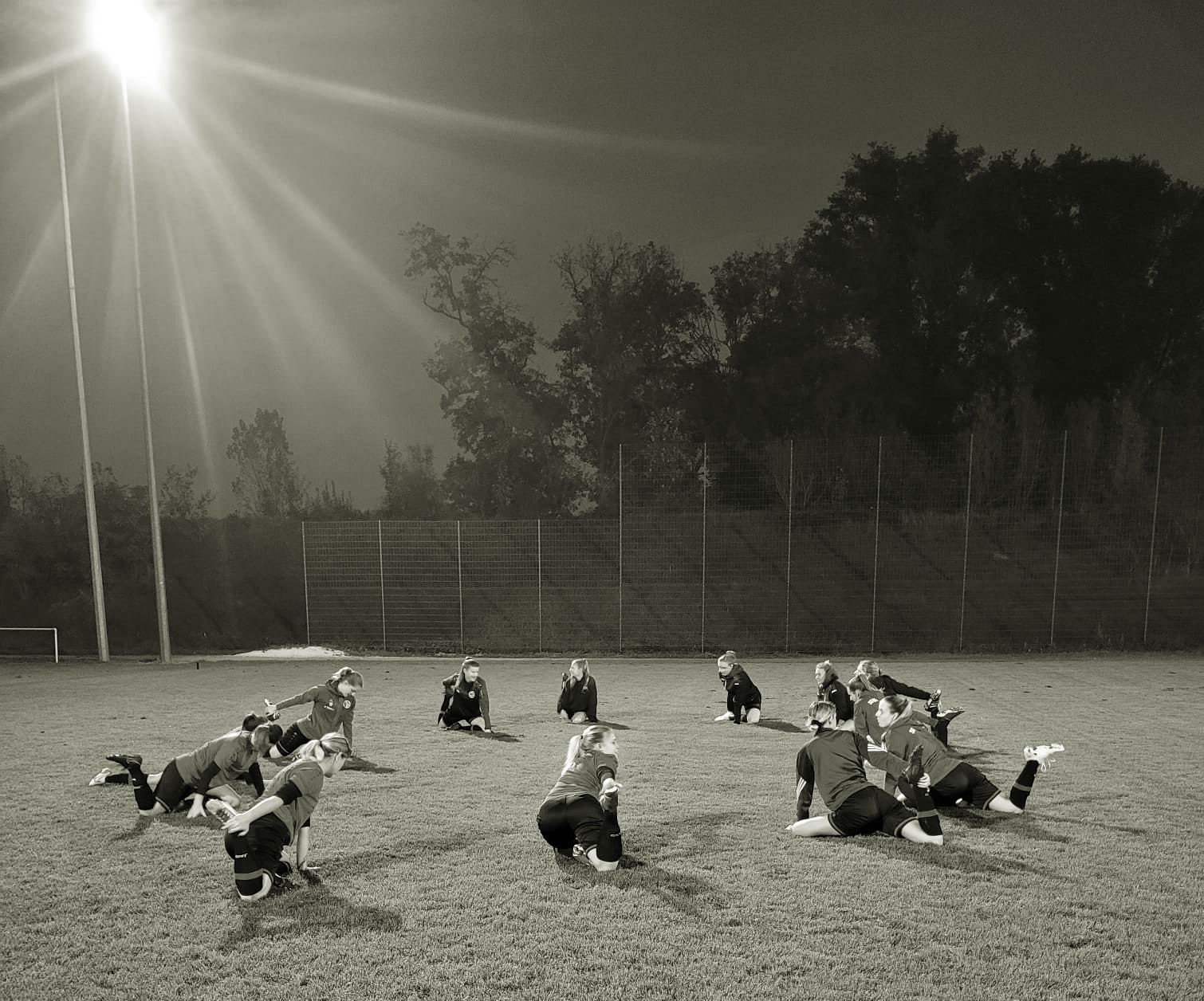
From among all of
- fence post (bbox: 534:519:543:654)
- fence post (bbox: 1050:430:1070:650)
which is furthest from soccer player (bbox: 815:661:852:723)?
fence post (bbox: 1050:430:1070:650)

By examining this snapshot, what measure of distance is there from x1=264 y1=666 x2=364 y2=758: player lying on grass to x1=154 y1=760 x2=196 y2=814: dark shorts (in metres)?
1.94

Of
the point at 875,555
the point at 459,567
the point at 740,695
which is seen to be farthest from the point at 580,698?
the point at 875,555

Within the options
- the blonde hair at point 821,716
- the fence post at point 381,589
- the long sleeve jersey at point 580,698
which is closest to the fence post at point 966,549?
the long sleeve jersey at point 580,698

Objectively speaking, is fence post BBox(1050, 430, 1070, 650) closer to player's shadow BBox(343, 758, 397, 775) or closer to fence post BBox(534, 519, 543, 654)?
fence post BBox(534, 519, 543, 654)

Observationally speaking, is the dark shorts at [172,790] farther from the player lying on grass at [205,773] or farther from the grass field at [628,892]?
the grass field at [628,892]

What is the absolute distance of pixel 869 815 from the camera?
6.08 meters

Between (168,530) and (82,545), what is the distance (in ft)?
11.7

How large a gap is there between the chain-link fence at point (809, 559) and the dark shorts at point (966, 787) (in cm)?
1335

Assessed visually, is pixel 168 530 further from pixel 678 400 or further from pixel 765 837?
pixel 765 837

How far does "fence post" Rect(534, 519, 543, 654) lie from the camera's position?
20.6 metres

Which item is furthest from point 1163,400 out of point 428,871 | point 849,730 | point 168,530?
point 168,530

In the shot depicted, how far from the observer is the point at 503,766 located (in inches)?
340

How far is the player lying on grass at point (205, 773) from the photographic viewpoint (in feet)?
22.1

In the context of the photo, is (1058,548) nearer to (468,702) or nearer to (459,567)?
(459,567)
